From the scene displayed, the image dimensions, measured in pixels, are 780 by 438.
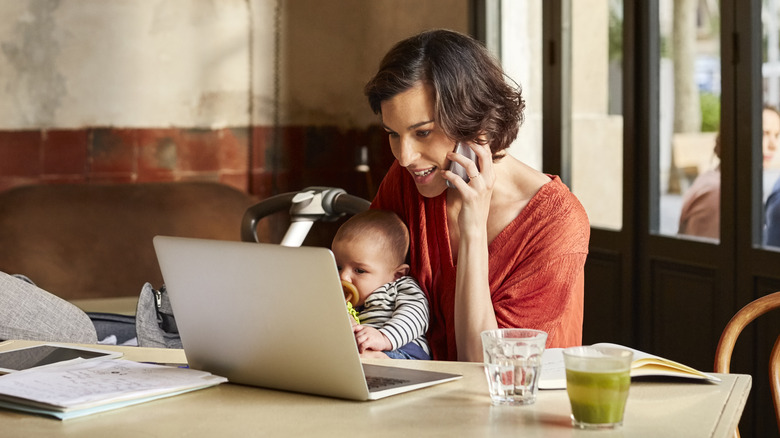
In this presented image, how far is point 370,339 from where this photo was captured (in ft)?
5.68

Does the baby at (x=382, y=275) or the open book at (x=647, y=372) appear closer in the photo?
the open book at (x=647, y=372)

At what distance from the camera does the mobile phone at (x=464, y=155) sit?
6.18 ft

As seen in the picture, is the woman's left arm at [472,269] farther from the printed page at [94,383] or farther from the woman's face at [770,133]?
the woman's face at [770,133]

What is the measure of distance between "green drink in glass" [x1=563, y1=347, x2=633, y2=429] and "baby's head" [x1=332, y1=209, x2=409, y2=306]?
93 centimetres

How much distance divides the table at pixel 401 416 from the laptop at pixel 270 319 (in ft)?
0.10

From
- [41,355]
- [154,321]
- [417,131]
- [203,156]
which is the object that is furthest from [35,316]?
[203,156]

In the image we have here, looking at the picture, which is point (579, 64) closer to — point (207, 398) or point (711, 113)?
point (711, 113)

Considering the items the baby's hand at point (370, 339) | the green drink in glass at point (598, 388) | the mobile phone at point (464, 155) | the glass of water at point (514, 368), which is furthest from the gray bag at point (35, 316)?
the green drink in glass at point (598, 388)

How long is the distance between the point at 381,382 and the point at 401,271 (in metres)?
0.76

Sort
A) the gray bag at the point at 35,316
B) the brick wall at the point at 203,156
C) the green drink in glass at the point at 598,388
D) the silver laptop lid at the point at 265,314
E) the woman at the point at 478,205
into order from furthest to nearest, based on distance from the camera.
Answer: the brick wall at the point at 203,156
the gray bag at the point at 35,316
the woman at the point at 478,205
the silver laptop lid at the point at 265,314
the green drink in glass at the point at 598,388

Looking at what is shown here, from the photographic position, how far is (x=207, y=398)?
127cm

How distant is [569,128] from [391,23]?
136 centimetres

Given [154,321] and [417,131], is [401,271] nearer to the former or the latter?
[417,131]

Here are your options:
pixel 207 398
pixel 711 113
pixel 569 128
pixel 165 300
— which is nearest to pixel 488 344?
pixel 207 398
